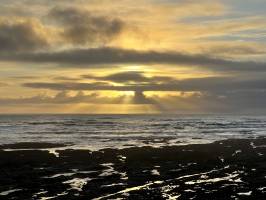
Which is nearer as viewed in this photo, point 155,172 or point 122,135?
point 155,172

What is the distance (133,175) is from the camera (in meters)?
28.9

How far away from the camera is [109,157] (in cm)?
4016

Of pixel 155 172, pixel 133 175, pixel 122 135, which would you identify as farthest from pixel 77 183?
pixel 122 135

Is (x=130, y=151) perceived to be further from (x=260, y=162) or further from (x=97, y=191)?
(x=97, y=191)

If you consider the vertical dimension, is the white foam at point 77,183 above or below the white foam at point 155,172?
above

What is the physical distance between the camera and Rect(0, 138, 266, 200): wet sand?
22.8m

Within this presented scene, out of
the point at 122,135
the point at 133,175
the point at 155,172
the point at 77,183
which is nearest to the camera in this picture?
the point at 77,183

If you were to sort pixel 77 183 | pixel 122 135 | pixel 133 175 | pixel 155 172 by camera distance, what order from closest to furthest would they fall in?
pixel 77 183 → pixel 133 175 → pixel 155 172 → pixel 122 135

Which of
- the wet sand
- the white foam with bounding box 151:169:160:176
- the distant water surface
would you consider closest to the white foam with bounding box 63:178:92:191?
the wet sand

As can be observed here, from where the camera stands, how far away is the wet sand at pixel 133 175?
22.8 m

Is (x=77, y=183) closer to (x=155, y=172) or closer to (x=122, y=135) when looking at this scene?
(x=155, y=172)

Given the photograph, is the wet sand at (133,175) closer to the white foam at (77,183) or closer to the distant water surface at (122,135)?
the white foam at (77,183)

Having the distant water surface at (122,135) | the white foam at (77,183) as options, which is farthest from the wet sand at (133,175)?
the distant water surface at (122,135)

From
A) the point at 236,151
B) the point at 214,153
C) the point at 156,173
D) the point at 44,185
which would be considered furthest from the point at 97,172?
the point at 236,151
